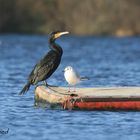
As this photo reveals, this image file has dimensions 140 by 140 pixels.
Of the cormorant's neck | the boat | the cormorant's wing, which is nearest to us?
the boat

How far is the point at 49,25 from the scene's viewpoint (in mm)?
76125

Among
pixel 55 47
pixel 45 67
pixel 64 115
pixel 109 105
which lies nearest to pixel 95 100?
pixel 109 105

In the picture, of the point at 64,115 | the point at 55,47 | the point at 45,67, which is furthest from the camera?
the point at 55,47

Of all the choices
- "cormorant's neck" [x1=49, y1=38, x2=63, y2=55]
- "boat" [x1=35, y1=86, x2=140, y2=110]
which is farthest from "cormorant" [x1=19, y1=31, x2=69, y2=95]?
"boat" [x1=35, y1=86, x2=140, y2=110]

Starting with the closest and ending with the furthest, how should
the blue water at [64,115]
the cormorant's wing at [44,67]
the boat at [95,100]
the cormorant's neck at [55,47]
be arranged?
the blue water at [64,115] < the boat at [95,100] < the cormorant's wing at [44,67] < the cormorant's neck at [55,47]

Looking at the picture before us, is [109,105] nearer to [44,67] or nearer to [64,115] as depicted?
[64,115]

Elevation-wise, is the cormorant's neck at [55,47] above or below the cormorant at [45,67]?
above

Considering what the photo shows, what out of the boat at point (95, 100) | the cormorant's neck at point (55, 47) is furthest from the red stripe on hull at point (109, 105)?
the cormorant's neck at point (55, 47)

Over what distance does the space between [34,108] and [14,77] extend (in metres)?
8.91

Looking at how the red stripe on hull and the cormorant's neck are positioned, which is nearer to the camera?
the red stripe on hull

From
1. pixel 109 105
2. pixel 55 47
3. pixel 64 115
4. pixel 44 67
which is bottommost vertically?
pixel 64 115

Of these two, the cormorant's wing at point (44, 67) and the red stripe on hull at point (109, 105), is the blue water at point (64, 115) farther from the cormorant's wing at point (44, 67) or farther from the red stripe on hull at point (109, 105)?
the cormorant's wing at point (44, 67)

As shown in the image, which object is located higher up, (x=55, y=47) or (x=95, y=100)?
(x=55, y=47)

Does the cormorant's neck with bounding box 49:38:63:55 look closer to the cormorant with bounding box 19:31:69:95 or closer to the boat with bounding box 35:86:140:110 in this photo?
the cormorant with bounding box 19:31:69:95
